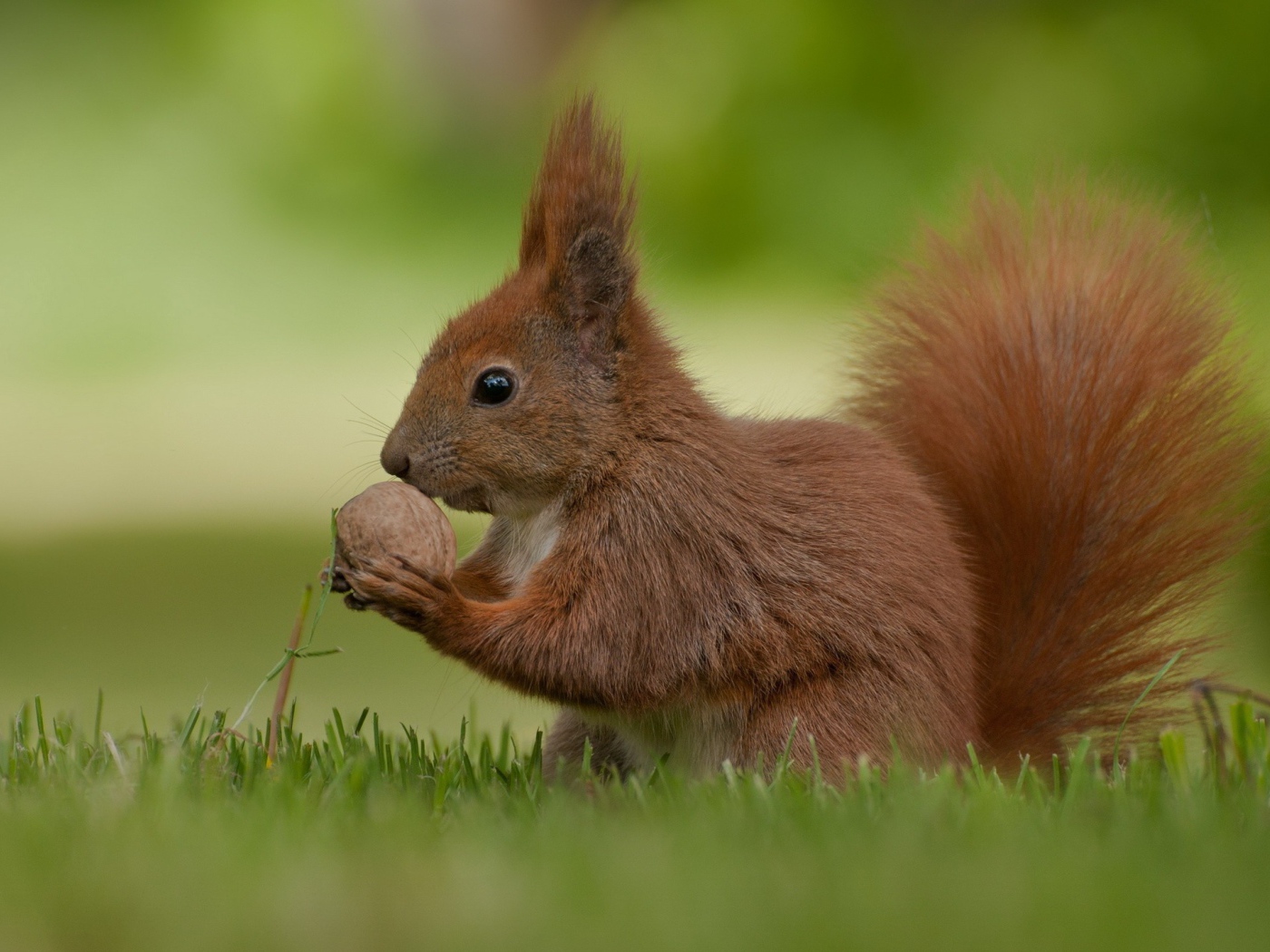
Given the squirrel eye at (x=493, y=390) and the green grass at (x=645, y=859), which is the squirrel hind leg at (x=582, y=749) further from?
the squirrel eye at (x=493, y=390)

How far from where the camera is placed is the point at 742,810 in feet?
5.26

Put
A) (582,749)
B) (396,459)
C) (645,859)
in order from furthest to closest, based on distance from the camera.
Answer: (582,749), (396,459), (645,859)

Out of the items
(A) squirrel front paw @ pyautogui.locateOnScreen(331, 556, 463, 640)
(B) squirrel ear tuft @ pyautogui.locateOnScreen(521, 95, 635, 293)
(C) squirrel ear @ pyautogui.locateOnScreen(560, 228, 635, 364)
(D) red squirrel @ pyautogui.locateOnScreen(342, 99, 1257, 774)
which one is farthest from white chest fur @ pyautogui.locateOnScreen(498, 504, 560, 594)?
(B) squirrel ear tuft @ pyautogui.locateOnScreen(521, 95, 635, 293)

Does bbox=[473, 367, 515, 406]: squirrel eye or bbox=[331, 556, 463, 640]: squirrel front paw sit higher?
bbox=[473, 367, 515, 406]: squirrel eye

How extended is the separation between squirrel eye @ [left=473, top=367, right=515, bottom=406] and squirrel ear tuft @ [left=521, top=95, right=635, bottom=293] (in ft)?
0.55

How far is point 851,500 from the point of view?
2066 mm

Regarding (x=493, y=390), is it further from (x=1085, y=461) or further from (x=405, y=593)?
(x=1085, y=461)

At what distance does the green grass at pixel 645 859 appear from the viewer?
1.16 m

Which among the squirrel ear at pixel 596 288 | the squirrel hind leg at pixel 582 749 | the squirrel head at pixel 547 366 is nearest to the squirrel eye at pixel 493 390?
the squirrel head at pixel 547 366

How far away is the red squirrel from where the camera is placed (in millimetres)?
1964

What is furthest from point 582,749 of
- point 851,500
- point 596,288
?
point 596,288

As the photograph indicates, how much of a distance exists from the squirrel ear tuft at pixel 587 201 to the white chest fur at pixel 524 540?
0.34m

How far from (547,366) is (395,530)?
33 cm

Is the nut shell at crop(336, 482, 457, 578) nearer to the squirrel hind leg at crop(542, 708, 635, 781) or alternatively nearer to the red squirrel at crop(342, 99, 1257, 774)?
the red squirrel at crop(342, 99, 1257, 774)
